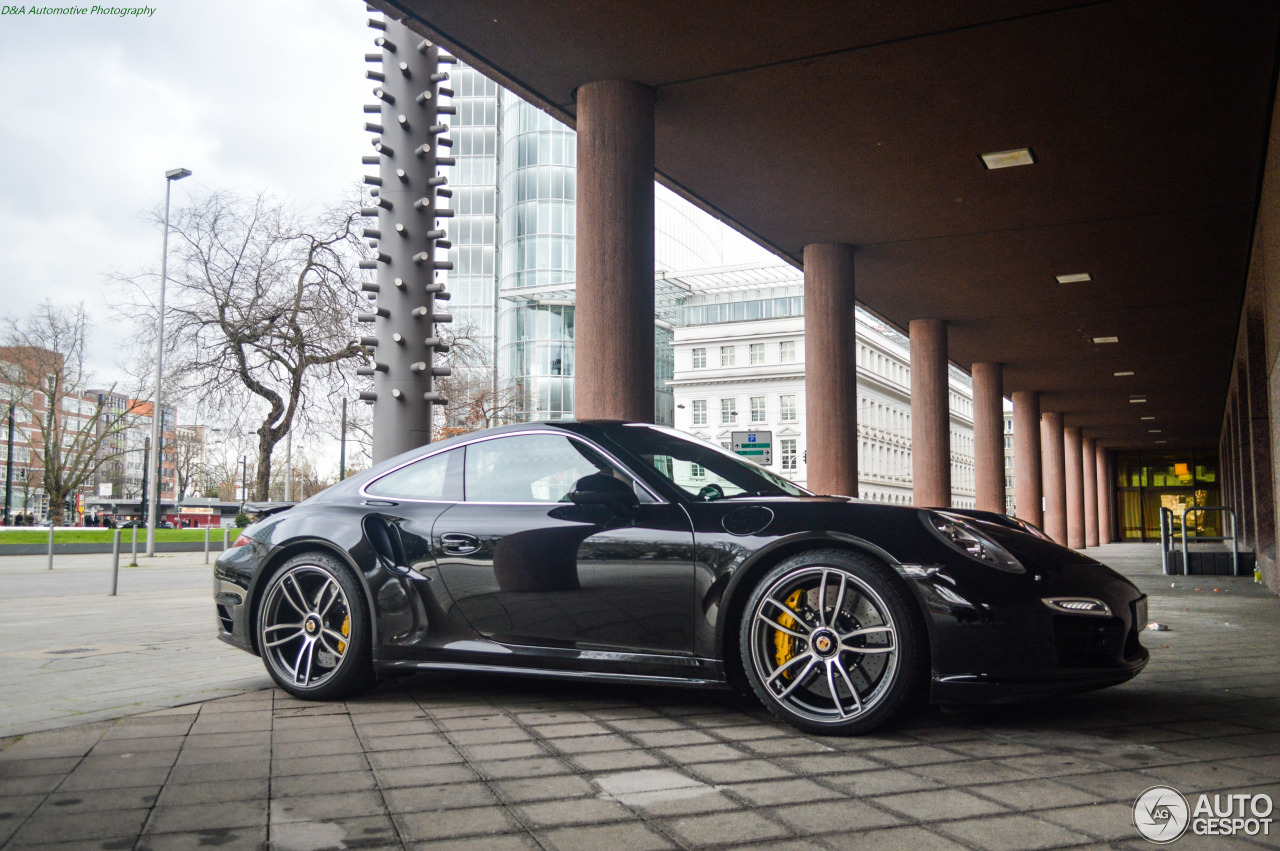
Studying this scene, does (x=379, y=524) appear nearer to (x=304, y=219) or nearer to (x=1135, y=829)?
(x=1135, y=829)

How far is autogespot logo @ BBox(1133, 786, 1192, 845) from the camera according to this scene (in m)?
2.57

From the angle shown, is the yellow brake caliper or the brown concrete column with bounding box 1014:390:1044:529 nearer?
the yellow brake caliper

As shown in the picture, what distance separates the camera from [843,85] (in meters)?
8.96

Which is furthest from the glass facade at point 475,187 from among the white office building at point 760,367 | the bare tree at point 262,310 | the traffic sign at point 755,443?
the traffic sign at point 755,443

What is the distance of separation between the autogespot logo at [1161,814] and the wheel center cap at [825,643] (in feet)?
3.72

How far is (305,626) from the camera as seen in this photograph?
4.75 metres

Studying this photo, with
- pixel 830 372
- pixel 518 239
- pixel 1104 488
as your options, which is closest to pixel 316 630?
pixel 830 372

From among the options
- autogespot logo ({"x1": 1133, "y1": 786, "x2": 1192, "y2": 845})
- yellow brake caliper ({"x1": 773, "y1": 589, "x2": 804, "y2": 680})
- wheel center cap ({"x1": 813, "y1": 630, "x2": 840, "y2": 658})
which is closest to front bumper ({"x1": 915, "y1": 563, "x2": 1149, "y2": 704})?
wheel center cap ({"x1": 813, "y1": 630, "x2": 840, "y2": 658})

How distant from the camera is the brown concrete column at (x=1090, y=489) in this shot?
45906mm

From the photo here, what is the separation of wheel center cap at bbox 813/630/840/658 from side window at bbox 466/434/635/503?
1091mm

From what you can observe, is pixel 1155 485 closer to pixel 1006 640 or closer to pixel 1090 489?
pixel 1090 489

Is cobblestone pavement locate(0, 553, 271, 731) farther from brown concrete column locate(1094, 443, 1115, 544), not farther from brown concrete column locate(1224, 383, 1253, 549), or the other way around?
brown concrete column locate(1094, 443, 1115, 544)

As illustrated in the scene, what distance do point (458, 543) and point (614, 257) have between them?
15.7ft

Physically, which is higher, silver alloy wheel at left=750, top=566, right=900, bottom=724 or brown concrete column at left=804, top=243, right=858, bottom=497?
brown concrete column at left=804, top=243, right=858, bottom=497
